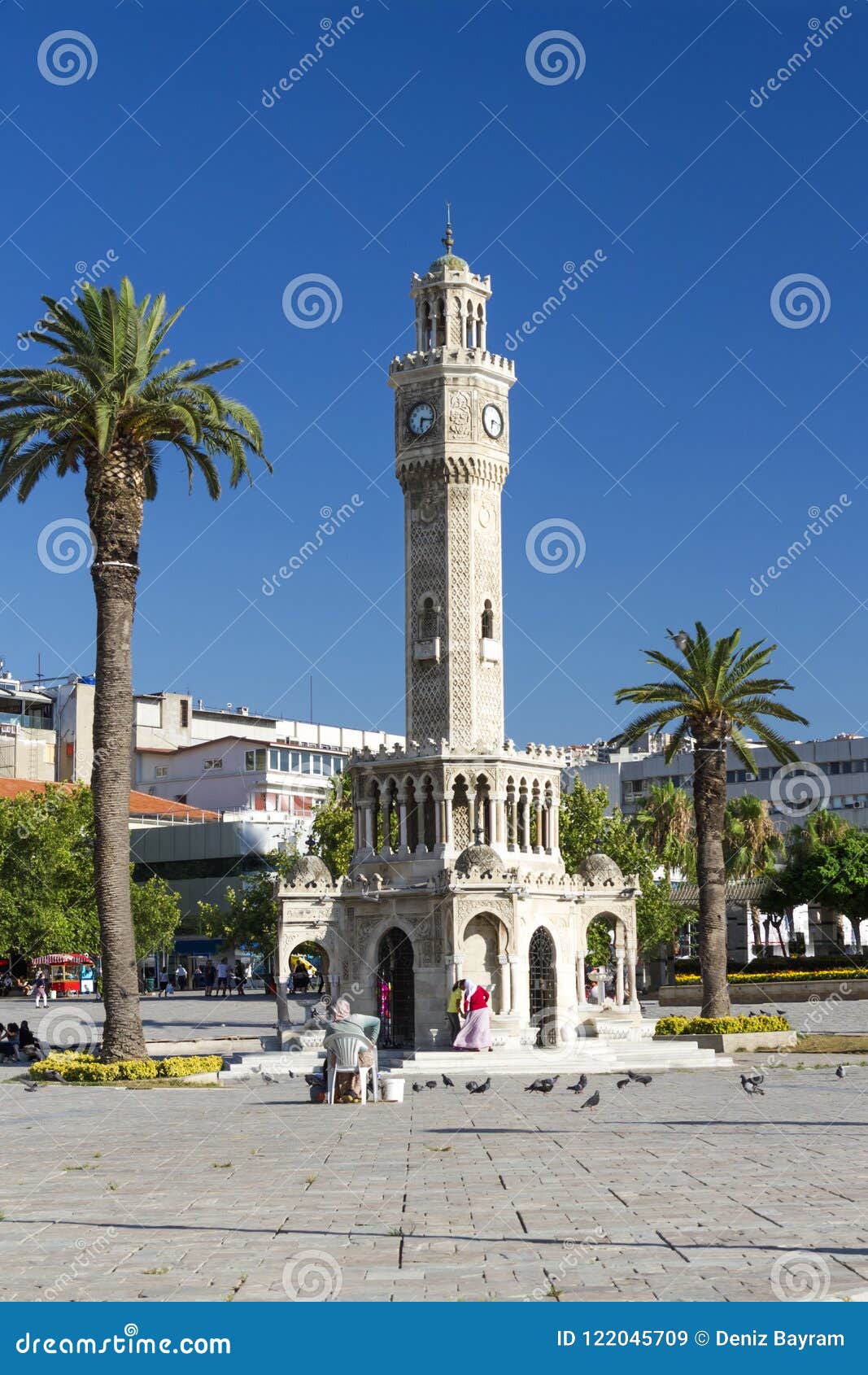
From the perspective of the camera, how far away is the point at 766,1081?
2720cm

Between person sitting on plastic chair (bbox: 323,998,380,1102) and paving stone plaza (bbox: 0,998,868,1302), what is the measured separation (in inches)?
34.6

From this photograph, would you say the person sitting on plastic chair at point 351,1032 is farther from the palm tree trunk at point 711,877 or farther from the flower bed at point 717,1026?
the palm tree trunk at point 711,877

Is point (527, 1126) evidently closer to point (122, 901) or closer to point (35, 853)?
point (122, 901)

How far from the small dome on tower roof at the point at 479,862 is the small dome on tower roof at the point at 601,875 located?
5079mm

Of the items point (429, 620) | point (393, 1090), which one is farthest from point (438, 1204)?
point (429, 620)

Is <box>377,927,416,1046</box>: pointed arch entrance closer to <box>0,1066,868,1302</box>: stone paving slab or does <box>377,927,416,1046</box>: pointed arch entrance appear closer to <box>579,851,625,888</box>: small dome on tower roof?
<box>579,851,625,888</box>: small dome on tower roof

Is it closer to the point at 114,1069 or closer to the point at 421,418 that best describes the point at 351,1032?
the point at 114,1069

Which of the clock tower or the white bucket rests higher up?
the clock tower

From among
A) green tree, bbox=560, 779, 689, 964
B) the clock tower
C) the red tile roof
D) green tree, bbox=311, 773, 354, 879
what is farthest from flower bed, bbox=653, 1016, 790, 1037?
the red tile roof

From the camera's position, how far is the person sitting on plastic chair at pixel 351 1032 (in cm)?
2228

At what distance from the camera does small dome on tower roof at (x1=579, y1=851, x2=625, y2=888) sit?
4384cm

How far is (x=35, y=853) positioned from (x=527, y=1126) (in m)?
47.0

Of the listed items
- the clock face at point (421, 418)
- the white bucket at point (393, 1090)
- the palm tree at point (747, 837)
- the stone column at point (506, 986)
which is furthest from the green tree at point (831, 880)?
the white bucket at point (393, 1090)

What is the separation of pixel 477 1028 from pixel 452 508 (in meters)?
14.6
